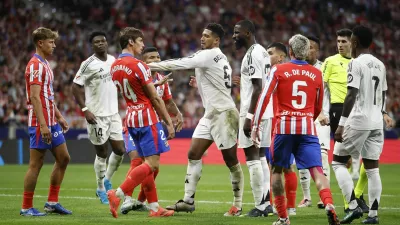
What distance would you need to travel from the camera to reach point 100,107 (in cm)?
1381

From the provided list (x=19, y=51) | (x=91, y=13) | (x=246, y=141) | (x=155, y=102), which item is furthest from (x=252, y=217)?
(x=91, y=13)

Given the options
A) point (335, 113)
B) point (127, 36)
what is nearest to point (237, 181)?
point (127, 36)

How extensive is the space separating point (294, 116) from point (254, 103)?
1128mm

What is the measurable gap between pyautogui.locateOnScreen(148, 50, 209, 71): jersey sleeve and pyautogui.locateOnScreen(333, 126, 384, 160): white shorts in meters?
2.29

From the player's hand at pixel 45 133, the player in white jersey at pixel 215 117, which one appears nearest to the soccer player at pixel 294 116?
the player in white jersey at pixel 215 117

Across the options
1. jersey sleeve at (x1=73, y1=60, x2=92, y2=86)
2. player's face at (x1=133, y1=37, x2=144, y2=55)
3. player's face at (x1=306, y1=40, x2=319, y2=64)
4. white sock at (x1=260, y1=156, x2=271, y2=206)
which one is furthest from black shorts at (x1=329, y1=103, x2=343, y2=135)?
jersey sleeve at (x1=73, y1=60, x2=92, y2=86)

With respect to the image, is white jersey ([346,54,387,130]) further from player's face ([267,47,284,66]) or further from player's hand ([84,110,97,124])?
player's hand ([84,110,97,124])

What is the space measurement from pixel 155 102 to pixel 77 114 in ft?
57.1

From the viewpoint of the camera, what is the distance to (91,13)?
111 feet

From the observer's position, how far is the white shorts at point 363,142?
10.0m

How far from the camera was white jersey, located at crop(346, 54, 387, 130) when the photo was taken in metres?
9.90

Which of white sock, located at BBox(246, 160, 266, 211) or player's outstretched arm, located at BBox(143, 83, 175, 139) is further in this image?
white sock, located at BBox(246, 160, 266, 211)

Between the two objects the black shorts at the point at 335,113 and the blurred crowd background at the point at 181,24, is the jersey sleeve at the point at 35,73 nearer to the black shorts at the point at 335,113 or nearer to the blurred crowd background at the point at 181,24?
the black shorts at the point at 335,113

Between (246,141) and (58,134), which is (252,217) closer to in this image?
(246,141)
